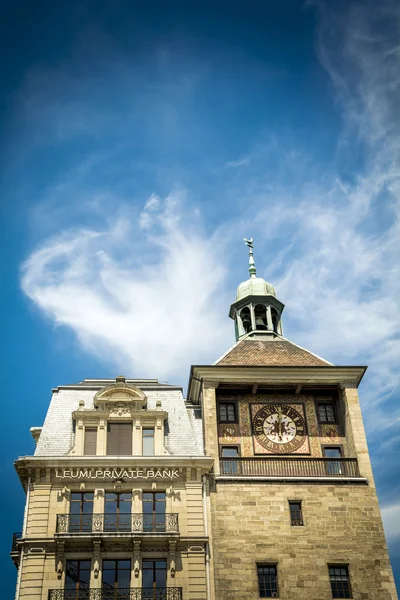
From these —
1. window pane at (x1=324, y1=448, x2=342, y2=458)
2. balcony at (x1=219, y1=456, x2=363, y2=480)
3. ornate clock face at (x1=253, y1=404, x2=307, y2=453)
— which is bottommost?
balcony at (x1=219, y1=456, x2=363, y2=480)

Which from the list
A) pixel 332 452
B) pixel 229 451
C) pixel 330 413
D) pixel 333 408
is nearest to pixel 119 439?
pixel 229 451

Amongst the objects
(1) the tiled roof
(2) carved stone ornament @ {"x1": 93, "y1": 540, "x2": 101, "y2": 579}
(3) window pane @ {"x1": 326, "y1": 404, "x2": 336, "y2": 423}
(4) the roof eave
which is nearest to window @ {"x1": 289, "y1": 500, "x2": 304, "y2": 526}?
(3) window pane @ {"x1": 326, "y1": 404, "x2": 336, "y2": 423}

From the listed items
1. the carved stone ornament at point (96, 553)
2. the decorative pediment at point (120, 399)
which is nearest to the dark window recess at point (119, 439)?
the decorative pediment at point (120, 399)

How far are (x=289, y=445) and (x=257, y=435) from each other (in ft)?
6.16

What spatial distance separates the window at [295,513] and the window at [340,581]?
275 cm

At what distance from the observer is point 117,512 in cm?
3816

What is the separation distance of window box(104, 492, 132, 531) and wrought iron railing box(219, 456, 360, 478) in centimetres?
543

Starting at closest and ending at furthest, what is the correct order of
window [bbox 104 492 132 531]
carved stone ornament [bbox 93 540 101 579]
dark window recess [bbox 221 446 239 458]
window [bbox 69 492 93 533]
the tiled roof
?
carved stone ornament [bbox 93 540 101 579], window [bbox 69 492 93 533], window [bbox 104 492 132 531], dark window recess [bbox 221 446 239 458], the tiled roof

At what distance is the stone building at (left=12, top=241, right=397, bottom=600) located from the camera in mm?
36531

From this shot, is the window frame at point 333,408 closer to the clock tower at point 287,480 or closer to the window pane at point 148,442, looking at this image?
the clock tower at point 287,480

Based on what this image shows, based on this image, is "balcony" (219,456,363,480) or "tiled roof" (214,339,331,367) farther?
"tiled roof" (214,339,331,367)

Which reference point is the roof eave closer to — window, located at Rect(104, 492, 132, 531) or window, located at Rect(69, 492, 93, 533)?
window, located at Rect(104, 492, 132, 531)

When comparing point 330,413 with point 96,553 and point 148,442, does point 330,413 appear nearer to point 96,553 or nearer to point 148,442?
point 148,442

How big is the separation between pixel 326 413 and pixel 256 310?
10328 millimetres
